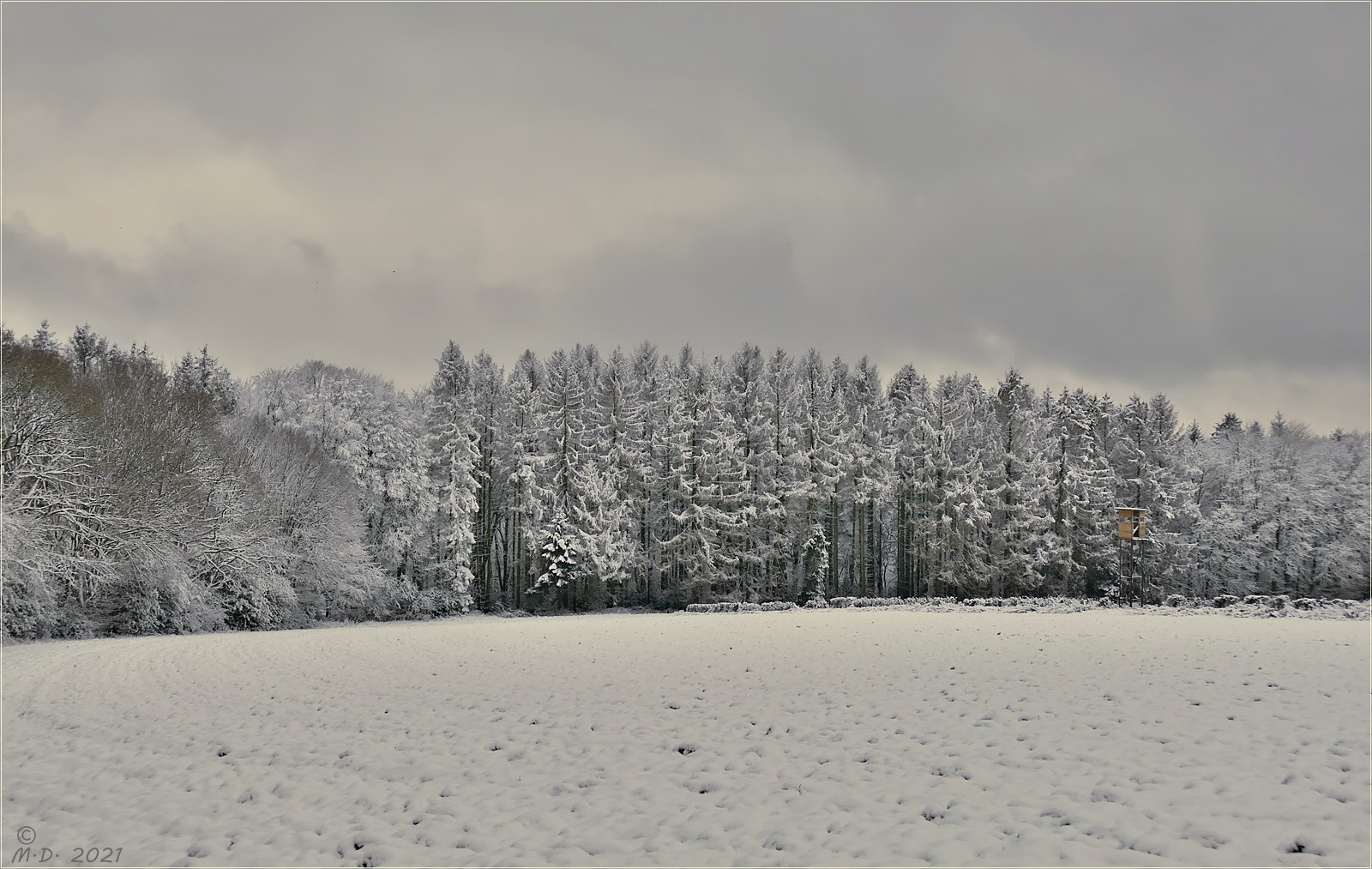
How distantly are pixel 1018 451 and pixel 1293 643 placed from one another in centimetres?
2607

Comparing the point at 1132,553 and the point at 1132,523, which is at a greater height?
the point at 1132,523

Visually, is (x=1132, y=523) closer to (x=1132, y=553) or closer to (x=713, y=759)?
(x=1132, y=553)

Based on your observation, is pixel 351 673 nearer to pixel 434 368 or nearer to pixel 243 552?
pixel 243 552

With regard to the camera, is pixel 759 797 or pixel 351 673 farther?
pixel 351 673

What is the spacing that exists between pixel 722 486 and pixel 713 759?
30936 millimetres

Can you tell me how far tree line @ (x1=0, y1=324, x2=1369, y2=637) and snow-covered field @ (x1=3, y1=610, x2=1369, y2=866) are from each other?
65.4ft

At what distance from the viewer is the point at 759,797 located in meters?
6.97

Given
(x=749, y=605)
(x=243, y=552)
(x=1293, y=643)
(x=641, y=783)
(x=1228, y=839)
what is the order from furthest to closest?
(x=749, y=605), (x=243, y=552), (x=1293, y=643), (x=641, y=783), (x=1228, y=839)

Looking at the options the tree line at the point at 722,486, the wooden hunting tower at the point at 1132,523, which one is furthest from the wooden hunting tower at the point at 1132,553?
the tree line at the point at 722,486

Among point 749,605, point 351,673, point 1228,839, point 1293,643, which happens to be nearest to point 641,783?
point 1228,839

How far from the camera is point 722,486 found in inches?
1535

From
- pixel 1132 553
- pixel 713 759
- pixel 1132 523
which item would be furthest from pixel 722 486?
pixel 713 759

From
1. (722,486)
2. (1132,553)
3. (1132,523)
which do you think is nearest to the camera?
(1132,523)

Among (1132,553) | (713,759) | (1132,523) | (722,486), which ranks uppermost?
(722,486)
